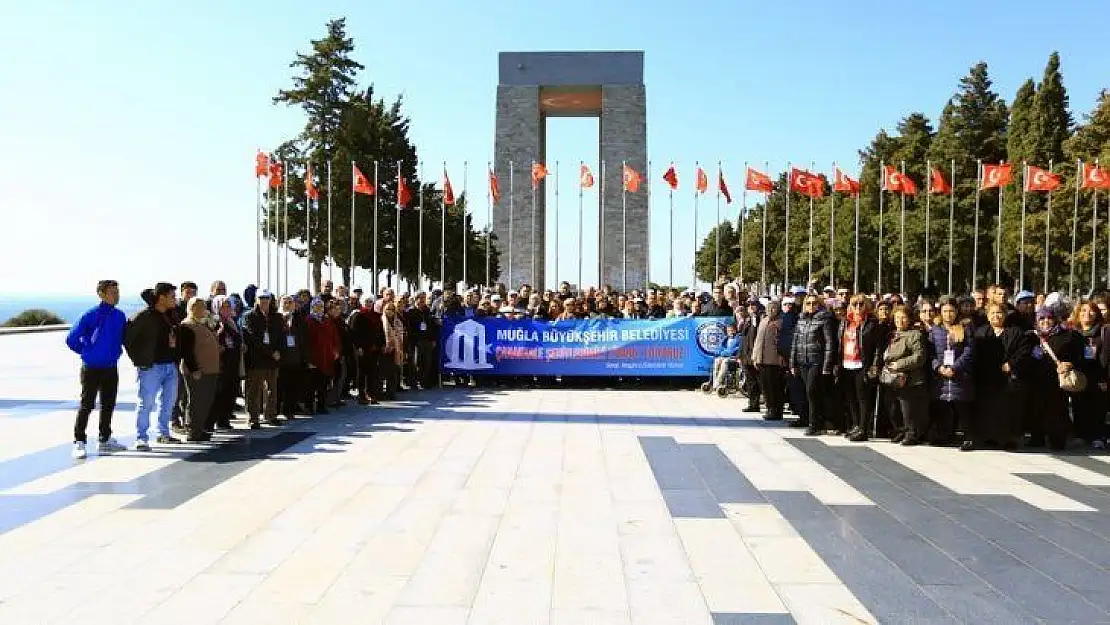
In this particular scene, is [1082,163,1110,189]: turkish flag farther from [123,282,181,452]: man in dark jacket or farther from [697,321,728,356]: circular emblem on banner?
[123,282,181,452]: man in dark jacket

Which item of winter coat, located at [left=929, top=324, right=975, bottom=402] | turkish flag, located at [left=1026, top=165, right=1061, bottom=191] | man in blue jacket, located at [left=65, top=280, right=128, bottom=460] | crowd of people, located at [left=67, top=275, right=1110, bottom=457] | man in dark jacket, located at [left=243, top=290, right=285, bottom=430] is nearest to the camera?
man in blue jacket, located at [left=65, top=280, right=128, bottom=460]

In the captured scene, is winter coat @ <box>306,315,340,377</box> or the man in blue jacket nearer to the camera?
the man in blue jacket

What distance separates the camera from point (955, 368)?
34.4 feet

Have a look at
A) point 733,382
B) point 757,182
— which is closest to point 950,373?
point 733,382

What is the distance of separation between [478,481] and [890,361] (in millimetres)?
5226

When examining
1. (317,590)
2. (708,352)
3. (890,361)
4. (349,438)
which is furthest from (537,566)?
(708,352)

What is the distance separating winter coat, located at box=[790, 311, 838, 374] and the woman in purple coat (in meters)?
1.13

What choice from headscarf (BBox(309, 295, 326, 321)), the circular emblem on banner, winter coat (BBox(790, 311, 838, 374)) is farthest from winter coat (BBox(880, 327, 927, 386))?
headscarf (BBox(309, 295, 326, 321))

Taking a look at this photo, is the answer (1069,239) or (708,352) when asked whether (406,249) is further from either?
(708,352)

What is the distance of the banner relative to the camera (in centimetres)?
1756

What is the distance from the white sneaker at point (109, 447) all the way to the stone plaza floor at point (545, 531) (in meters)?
0.29

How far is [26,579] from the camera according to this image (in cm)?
531

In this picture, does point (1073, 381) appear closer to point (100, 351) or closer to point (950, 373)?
point (950, 373)

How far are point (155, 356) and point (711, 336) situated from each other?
10175 millimetres
